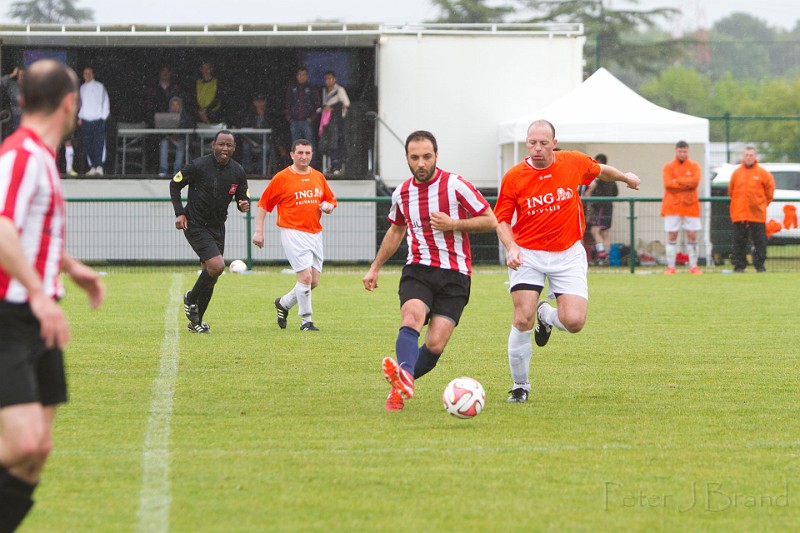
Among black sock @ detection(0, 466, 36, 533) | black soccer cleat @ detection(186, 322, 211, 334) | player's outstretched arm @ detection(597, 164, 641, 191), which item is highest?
player's outstretched arm @ detection(597, 164, 641, 191)

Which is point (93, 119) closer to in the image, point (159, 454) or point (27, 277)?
point (159, 454)

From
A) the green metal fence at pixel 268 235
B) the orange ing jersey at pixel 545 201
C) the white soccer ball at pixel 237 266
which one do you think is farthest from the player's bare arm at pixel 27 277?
the green metal fence at pixel 268 235

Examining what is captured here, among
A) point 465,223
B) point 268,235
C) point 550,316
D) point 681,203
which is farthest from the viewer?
point 268,235

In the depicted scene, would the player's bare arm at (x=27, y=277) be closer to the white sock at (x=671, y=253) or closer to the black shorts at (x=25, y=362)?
the black shorts at (x=25, y=362)

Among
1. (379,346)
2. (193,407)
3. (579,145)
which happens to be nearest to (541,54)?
(579,145)

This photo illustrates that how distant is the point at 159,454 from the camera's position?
20.9 ft

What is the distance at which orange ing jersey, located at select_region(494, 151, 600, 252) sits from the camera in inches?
331

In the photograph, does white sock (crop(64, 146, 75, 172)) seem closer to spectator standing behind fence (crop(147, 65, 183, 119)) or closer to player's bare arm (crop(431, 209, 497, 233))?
spectator standing behind fence (crop(147, 65, 183, 119))

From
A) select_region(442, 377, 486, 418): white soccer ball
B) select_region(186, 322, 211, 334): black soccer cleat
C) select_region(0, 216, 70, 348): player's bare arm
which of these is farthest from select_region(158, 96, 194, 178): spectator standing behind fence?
select_region(0, 216, 70, 348): player's bare arm

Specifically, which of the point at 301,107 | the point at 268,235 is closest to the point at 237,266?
the point at 268,235

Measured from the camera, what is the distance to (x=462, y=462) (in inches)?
244

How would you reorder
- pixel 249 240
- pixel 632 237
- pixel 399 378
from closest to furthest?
pixel 399 378
pixel 632 237
pixel 249 240

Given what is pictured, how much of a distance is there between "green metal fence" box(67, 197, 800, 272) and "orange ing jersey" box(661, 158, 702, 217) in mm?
688

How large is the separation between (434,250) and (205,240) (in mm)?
5011
